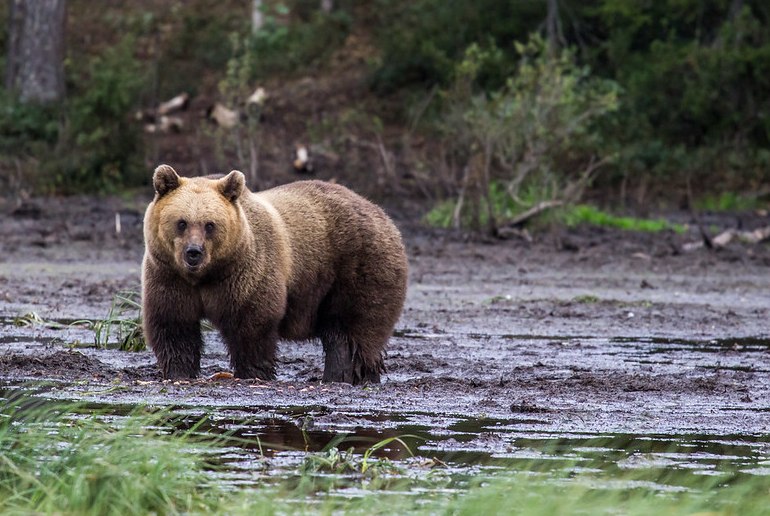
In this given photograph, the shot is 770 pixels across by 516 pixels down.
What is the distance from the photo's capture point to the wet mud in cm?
691

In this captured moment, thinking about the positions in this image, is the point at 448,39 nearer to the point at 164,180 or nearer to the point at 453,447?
the point at 164,180

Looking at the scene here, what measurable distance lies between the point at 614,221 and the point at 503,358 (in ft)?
37.3

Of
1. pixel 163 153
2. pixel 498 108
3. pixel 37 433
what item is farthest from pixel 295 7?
pixel 37 433

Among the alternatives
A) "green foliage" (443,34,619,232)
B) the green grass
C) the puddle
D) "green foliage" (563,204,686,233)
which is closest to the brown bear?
the puddle

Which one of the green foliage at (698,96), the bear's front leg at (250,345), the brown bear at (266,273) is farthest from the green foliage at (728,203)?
the bear's front leg at (250,345)

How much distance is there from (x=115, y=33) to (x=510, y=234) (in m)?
16.0

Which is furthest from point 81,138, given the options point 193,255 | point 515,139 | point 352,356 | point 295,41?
point 193,255

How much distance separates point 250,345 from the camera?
8.29 m

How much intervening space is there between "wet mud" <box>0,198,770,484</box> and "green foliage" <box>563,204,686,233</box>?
6.60ft

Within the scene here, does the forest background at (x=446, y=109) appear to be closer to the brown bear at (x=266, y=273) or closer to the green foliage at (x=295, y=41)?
the green foliage at (x=295, y=41)

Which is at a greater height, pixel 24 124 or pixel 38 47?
pixel 38 47

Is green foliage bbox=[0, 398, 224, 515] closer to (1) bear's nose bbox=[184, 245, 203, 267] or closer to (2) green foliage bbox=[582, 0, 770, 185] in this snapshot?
(1) bear's nose bbox=[184, 245, 203, 267]

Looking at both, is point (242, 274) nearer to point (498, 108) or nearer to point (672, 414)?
point (672, 414)

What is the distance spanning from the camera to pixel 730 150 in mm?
24672
